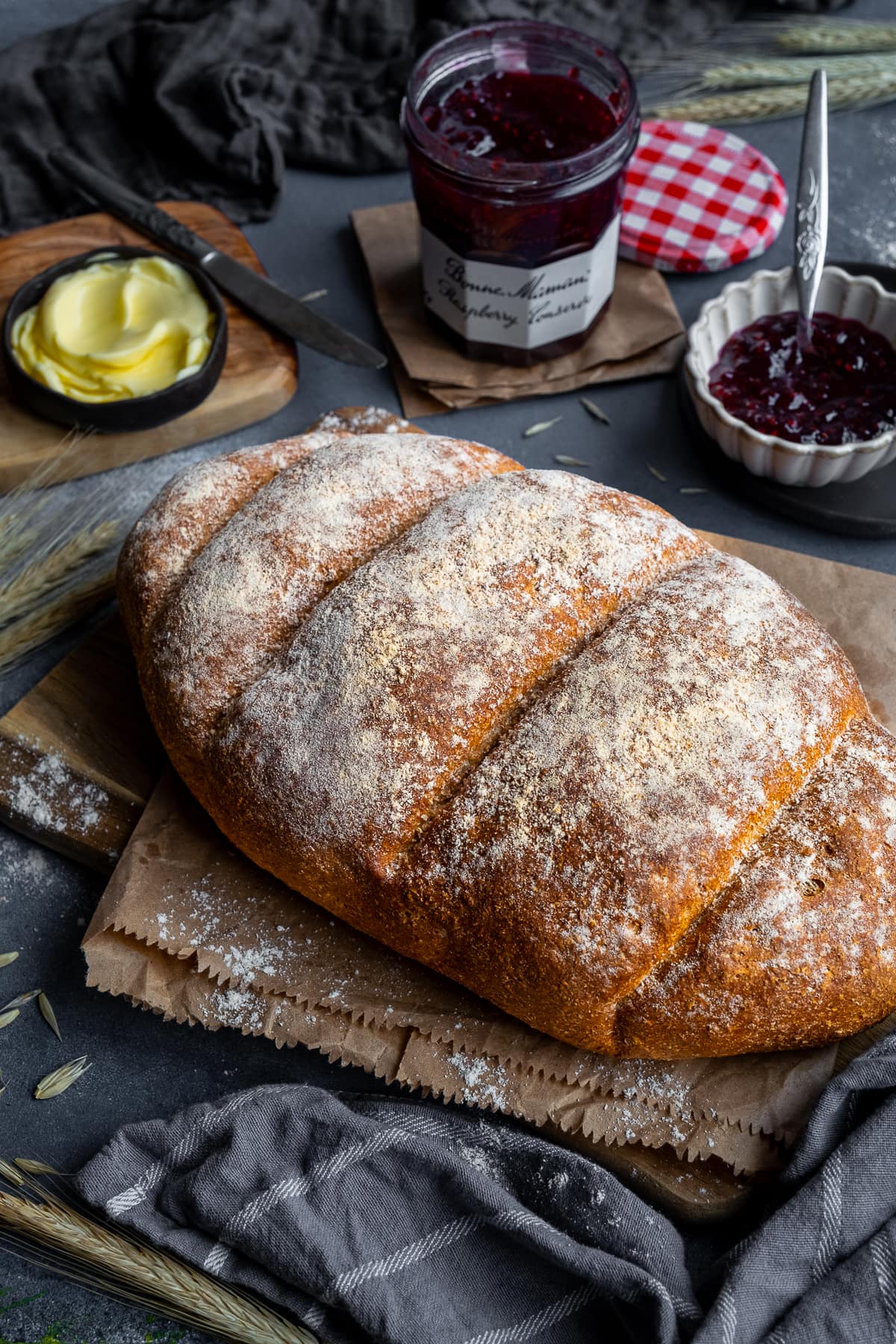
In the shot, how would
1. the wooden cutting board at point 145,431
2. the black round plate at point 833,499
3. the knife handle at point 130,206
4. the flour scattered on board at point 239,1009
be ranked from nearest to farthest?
1. the flour scattered on board at point 239,1009
2. the black round plate at point 833,499
3. the wooden cutting board at point 145,431
4. the knife handle at point 130,206

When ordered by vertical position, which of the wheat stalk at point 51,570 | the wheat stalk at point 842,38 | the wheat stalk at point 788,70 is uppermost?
the wheat stalk at point 842,38

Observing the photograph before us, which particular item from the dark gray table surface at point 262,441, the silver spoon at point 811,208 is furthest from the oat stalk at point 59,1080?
the silver spoon at point 811,208

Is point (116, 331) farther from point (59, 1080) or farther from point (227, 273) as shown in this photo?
point (59, 1080)

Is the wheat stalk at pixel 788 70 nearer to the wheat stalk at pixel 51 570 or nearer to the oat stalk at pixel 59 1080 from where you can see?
the wheat stalk at pixel 51 570

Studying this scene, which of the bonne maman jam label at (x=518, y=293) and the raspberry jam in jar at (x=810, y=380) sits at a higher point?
the bonne maman jam label at (x=518, y=293)

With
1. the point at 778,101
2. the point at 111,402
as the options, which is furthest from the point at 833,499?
the point at 111,402

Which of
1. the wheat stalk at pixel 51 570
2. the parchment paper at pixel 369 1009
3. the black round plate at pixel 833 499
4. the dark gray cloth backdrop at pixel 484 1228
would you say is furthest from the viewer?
the black round plate at pixel 833 499

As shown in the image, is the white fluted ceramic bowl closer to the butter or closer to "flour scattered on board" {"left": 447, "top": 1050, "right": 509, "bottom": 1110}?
the butter

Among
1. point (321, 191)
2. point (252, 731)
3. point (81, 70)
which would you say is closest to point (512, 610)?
point (252, 731)
